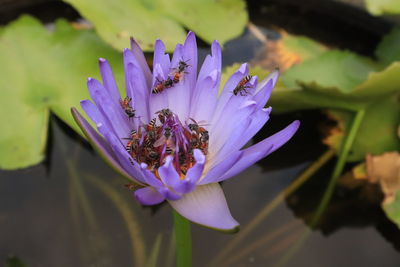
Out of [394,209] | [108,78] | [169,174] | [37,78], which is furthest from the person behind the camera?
[37,78]

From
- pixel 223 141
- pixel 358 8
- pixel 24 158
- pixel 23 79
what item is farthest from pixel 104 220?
pixel 358 8

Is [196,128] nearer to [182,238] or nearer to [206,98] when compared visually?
[206,98]

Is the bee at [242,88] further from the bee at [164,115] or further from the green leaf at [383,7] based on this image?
the green leaf at [383,7]

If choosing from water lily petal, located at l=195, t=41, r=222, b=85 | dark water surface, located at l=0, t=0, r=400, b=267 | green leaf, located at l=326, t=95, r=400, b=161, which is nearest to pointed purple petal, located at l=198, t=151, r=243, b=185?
water lily petal, located at l=195, t=41, r=222, b=85

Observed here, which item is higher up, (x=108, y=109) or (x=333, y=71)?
(x=108, y=109)

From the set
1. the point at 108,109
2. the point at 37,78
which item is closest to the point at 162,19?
the point at 37,78

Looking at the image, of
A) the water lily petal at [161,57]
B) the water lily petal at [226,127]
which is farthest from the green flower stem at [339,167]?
the water lily petal at [161,57]

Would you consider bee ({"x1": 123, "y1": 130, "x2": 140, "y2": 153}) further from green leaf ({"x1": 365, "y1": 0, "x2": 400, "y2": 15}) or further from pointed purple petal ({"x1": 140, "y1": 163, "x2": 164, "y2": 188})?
green leaf ({"x1": 365, "y1": 0, "x2": 400, "y2": 15})
